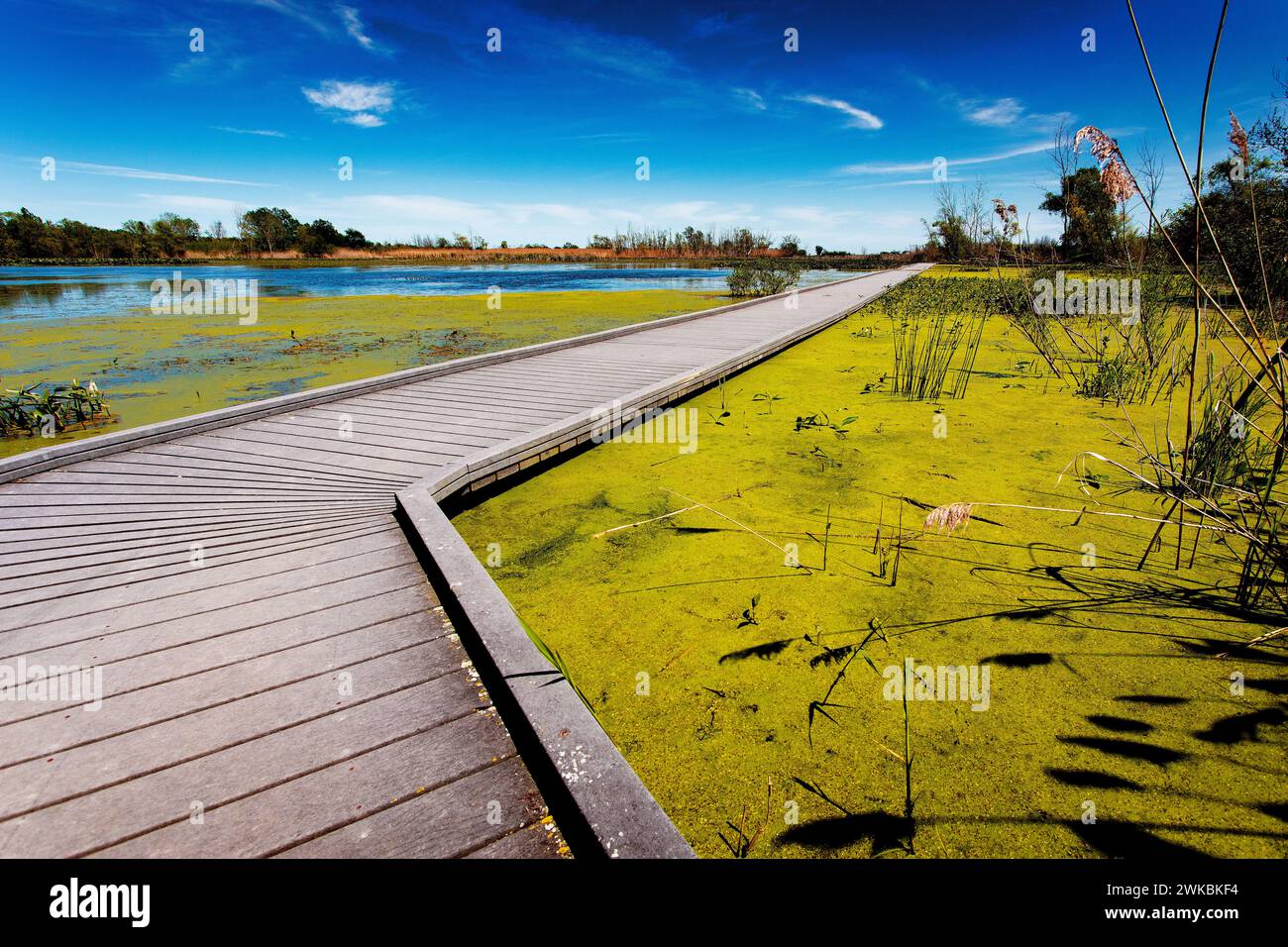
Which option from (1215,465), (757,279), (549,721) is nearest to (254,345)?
(549,721)

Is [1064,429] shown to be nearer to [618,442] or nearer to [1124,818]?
[618,442]

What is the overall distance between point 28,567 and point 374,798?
6.04 feet

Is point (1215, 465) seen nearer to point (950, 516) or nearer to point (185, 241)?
point (950, 516)

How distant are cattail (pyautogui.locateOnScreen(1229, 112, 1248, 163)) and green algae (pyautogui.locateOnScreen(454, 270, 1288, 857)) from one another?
1458 mm

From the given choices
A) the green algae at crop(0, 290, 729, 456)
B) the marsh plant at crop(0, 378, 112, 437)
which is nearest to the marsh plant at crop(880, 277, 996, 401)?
the green algae at crop(0, 290, 729, 456)

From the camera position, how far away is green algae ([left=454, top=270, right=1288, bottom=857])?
53.5 inches

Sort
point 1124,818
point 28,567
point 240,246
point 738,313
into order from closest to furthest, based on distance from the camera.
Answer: point 1124,818
point 28,567
point 738,313
point 240,246

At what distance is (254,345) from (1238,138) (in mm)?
9584

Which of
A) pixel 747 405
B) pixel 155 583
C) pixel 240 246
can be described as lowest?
pixel 155 583

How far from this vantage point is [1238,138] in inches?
58.1

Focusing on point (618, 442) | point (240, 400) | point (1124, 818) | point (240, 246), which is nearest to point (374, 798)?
point (1124, 818)

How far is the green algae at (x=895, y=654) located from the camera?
1358 millimetres
